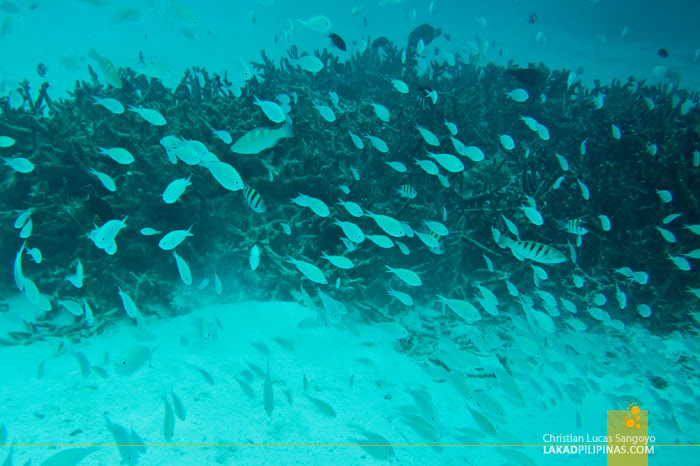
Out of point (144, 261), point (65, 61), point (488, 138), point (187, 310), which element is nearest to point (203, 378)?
point (187, 310)

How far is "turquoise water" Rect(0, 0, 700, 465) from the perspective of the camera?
3.24 metres

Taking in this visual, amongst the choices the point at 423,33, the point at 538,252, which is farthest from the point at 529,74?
the point at 423,33

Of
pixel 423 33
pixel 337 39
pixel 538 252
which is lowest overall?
pixel 538 252

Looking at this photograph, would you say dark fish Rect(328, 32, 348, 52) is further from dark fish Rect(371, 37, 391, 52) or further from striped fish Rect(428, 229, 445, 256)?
dark fish Rect(371, 37, 391, 52)

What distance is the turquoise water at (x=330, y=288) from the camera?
3.24 meters

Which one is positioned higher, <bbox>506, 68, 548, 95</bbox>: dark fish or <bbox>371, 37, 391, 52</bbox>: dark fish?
<bbox>371, 37, 391, 52</bbox>: dark fish

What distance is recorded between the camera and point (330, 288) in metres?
5.14

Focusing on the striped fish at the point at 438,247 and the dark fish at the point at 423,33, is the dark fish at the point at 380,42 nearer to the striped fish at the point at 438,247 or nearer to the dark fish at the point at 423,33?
the dark fish at the point at 423,33

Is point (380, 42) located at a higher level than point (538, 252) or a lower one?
higher

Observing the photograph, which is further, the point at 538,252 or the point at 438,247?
the point at 438,247

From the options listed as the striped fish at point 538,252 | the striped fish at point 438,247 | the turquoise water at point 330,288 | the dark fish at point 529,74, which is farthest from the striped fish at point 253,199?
the dark fish at point 529,74

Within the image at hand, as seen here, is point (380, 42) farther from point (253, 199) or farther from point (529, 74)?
point (253, 199)

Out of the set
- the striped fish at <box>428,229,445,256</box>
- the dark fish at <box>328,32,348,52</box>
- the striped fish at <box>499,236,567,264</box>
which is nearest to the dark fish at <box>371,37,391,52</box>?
the dark fish at <box>328,32,348,52</box>

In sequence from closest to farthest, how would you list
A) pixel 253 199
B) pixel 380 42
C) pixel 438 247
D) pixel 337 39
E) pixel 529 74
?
pixel 253 199 < pixel 438 247 < pixel 337 39 < pixel 529 74 < pixel 380 42
